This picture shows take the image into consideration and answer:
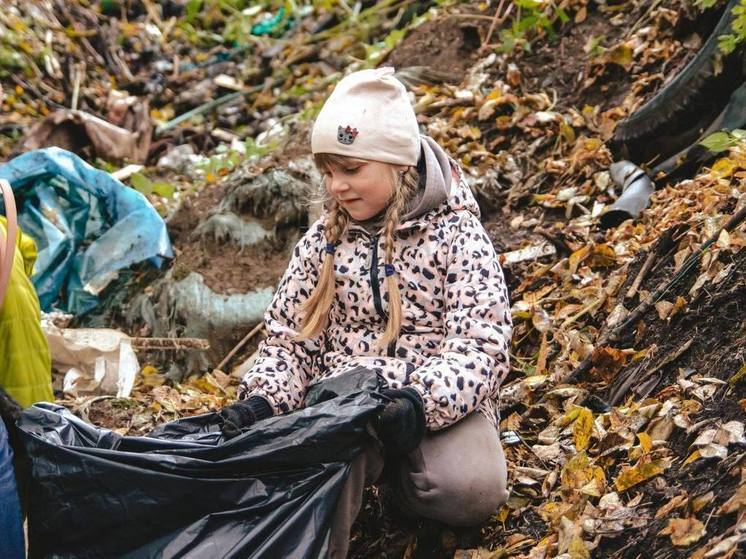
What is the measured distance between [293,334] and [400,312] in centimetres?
40

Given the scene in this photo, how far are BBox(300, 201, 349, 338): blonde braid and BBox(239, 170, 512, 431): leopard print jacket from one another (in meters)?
0.04

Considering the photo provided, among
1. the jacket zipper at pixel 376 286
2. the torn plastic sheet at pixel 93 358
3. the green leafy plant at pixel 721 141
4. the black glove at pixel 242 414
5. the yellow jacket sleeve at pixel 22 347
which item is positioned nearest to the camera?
the black glove at pixel 242 414

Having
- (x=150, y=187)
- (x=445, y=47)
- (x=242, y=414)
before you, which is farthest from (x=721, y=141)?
(x=150, y=187)

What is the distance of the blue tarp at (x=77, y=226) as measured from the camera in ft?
17.9

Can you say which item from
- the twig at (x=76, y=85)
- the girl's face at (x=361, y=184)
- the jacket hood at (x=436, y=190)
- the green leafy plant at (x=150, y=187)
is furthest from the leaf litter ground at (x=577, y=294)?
the twig at (x=76, y=85)

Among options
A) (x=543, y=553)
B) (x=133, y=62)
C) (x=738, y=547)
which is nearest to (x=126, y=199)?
(x=543, y=553)

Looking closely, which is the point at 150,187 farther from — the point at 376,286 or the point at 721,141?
the point at 721,141

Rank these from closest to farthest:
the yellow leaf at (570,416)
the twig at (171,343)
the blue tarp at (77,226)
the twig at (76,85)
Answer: the yellow leaf at (570,416), the twig at (171,343), the blue tarp at (77,226), the twig at (76,85)

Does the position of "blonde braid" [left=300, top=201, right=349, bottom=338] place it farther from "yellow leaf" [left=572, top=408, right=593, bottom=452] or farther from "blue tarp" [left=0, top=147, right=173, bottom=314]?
"blue tarp" [left=0, top=147, right=173, bottom=314]

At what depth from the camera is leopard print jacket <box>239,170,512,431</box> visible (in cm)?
282

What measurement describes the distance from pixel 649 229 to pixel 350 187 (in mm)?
1760

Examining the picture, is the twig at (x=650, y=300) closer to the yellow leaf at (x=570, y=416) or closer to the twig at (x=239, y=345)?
the yellow leaf at (x=570, y=416)

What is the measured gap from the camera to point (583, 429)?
10.5ft

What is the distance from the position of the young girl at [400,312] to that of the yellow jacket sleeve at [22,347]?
1029 mm
